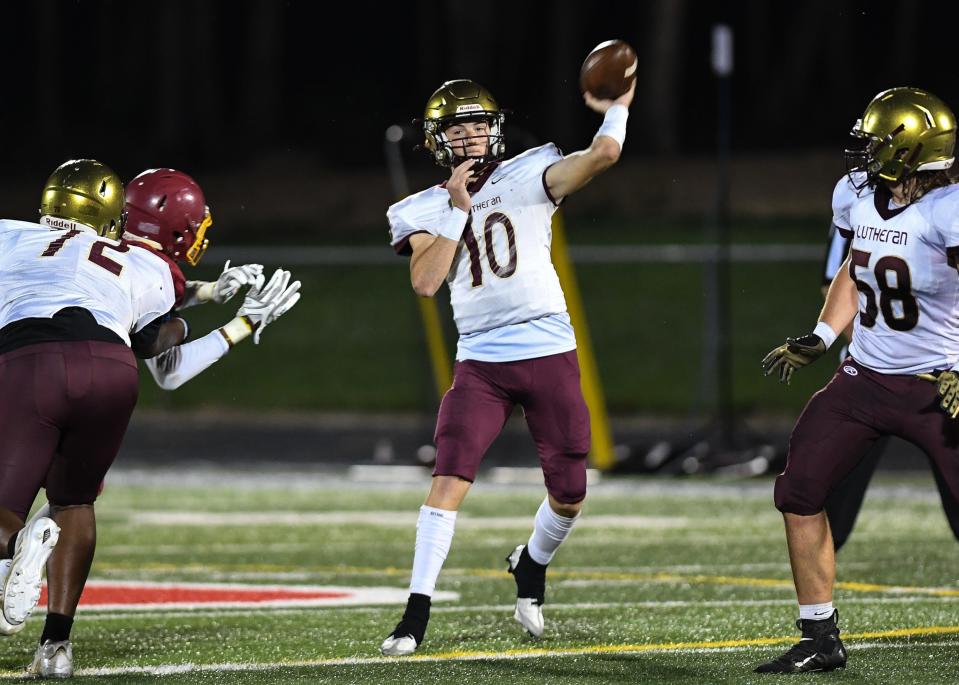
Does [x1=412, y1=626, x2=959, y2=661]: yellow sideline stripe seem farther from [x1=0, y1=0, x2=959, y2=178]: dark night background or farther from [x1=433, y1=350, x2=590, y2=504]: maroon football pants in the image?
[x1=0, y1=0, x2=959, y2=178]: dark night background

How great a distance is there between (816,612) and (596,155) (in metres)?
1.53

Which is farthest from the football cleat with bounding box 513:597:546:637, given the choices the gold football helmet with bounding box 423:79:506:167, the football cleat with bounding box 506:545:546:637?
the gold football helmet with bounding box 423:79:506:167

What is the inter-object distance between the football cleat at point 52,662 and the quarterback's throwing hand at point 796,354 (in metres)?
2.21

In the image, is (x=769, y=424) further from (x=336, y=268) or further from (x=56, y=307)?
(x=56, y=307)

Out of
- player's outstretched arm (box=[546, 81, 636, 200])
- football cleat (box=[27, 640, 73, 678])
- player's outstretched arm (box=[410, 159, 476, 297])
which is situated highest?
player's outstretched arm (box=[546, 81, 636, 200])

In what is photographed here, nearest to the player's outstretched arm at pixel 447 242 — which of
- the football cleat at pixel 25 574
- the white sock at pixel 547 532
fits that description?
the white sock at pixel 547 532

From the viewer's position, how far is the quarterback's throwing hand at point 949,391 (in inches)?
206

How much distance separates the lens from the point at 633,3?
3578 cm

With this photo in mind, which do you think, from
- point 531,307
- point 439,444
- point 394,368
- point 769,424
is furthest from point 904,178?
point 394,368

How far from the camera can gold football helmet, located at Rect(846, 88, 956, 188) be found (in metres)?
5.29

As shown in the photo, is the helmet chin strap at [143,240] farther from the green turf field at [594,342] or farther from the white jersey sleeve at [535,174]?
the green turf field at [594,342]

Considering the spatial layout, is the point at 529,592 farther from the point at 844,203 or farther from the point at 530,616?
the point at 844,203

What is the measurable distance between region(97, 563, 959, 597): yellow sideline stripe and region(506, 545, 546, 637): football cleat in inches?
57.9

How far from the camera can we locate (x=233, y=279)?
593 cm
